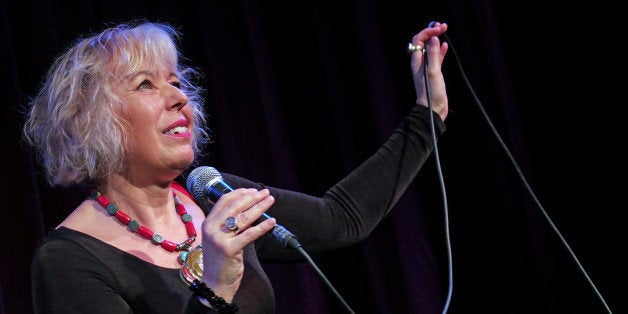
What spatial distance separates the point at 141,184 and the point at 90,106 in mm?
204

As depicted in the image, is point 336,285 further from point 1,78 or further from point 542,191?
point 1,78

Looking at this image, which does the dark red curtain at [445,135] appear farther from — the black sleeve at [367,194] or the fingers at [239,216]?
the fingers at [239,216]

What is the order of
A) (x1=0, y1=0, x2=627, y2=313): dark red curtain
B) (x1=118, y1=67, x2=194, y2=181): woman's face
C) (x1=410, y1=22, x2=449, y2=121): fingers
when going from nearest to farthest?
1. (x1=118, y1=67, x2=194, y2=181): woman's face
2. (x1=410, y1=22, x2=449, y2=121): fingers
3. (x1=0, y1=0, x2=627, y2=313): dark red curtain

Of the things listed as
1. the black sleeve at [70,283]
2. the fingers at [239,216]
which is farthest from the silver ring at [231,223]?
the black sleeve at [70,283]

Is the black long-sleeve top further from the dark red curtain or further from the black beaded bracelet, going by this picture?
the dark red curtain

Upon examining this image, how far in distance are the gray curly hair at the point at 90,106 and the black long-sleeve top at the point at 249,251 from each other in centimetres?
18

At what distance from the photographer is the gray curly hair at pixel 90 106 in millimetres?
1495

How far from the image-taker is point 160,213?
61.7 inches

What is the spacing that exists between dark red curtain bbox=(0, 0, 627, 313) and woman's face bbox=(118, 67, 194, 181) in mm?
824

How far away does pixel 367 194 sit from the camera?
1.69 m

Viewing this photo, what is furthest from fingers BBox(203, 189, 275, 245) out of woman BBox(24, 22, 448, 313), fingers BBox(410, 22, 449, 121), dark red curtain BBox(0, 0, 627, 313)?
dark red curtain BBox(0, 0, 627, 313)

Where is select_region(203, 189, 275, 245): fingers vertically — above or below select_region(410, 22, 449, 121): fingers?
below

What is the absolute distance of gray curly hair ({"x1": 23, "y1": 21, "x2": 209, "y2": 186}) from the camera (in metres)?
1.50

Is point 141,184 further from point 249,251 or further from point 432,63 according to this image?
point 432,63
